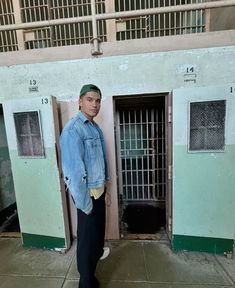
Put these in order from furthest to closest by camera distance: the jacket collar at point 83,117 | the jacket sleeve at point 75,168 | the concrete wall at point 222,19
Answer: the concrete wall at point 222,19 < the jacket collar at point 83,117 < the jacket sleeve at point 75,168

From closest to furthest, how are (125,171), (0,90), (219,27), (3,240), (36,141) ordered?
1. (36,141)
2. (0,90)
3. (3,240)
4. (219,27)
5. (125,171)

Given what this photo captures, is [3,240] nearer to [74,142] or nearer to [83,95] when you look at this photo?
[74,142]

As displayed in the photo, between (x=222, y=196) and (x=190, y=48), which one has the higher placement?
(x=190, y=48)

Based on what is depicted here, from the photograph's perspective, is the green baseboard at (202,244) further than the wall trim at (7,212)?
No

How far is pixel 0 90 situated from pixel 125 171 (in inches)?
81.2

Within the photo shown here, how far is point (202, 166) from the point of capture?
1732mm

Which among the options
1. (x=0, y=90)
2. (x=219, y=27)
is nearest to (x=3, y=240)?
(x=0, y=90)

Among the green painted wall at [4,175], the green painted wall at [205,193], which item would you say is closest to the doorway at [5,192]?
the green painted wall at [4,175]

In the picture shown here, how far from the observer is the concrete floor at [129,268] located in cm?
156

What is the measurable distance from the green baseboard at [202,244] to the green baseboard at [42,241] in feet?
3.91

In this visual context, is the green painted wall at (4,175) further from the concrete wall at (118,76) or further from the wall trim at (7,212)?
the concrete wall at (118,76)

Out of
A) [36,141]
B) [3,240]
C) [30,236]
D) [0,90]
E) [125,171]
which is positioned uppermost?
[0,90]

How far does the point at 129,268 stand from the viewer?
1719 mm

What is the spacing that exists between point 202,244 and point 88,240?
4.10 ft
